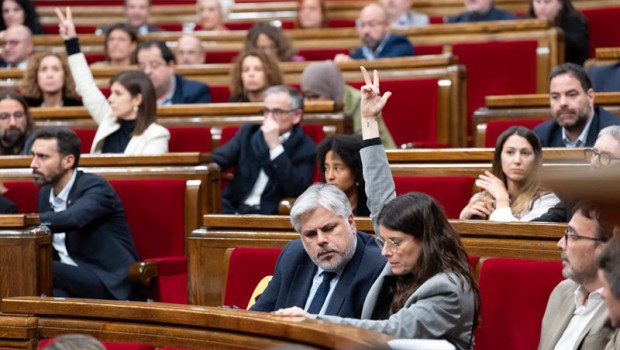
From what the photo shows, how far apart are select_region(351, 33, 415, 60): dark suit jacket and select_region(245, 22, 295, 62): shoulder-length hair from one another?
235mm

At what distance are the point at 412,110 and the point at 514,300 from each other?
1.23 metres

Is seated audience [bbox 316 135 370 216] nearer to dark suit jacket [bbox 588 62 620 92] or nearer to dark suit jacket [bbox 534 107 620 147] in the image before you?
dark suit jacket [bbox 534 107 620 147]

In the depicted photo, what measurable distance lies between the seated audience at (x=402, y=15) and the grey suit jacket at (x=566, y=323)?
81.5 inches

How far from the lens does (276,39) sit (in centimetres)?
290

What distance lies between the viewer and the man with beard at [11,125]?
2352 millimetres

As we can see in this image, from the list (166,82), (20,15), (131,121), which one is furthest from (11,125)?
(20,15)

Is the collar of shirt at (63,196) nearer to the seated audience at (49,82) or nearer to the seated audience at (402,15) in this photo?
the seated audience at (49,82)

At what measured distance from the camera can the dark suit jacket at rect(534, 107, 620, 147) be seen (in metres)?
1.98

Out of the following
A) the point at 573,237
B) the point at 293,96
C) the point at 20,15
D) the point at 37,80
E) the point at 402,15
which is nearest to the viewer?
the point at 573,237

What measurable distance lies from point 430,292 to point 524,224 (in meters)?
0.28

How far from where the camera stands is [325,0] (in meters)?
3.68

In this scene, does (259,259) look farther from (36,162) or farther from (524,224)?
(36,162)

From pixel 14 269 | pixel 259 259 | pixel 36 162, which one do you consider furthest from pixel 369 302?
pixel 36 162

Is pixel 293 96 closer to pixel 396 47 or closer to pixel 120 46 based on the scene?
pixel 396 47
